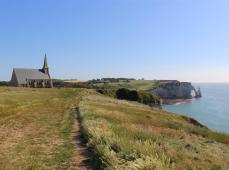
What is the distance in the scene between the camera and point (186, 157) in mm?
12398

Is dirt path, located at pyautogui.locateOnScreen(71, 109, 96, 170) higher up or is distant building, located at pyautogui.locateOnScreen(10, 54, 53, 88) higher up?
distant building, located at pyautogui.locateOnScreen(10, 54, 53, 88)

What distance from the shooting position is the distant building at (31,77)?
113562 millimetres

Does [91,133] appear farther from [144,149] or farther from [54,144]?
[144,149]

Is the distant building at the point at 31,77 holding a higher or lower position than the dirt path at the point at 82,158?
higher

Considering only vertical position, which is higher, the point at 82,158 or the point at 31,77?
the point at 31,77

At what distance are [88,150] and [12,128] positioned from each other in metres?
9.57

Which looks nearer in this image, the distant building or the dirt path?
the dirt path

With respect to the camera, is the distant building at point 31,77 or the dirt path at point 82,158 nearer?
the dirt path at point 82,158

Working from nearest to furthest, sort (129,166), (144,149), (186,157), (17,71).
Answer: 1. (129,166)
2. (144,149)
3. (186,157)
4. (17,71)

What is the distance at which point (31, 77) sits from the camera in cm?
11781

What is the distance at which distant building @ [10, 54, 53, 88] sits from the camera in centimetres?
11356

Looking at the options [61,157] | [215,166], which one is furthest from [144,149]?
[61,157]

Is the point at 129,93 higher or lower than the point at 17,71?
lower

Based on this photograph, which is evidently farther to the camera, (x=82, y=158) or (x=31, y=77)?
(x=31, y=77)
